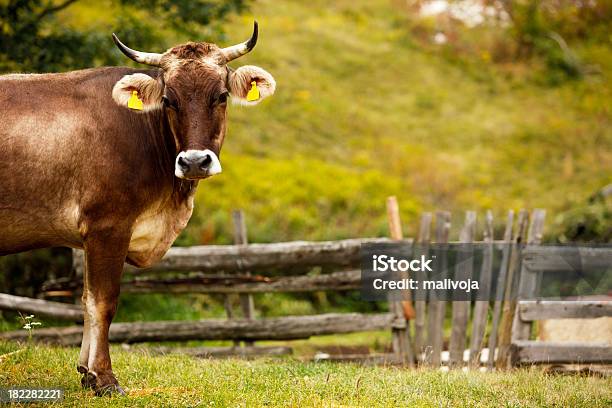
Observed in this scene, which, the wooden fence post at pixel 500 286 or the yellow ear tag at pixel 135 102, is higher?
the yellow ear tag at pixel 135 102

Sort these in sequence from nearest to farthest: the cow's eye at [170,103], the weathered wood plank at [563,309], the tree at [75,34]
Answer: the cow's eye at [170,103]
the weathered wood plank at [563,309]
the tree at [75,34]

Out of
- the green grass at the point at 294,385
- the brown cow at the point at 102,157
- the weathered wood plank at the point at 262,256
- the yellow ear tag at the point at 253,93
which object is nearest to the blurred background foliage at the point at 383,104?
the weathered wood plank at the point at 262,256

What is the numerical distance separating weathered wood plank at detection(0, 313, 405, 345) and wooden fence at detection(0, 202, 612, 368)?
0.01 m

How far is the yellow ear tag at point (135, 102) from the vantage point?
5683mm

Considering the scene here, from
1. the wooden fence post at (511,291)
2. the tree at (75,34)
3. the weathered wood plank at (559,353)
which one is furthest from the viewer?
the tree at (75,34)

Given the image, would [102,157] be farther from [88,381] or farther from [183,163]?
[88,381]

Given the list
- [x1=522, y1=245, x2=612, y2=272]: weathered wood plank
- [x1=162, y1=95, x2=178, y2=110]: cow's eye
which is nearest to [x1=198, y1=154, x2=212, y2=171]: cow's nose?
[x1=162, y1=95, x2=178, y2=110]: cow's eye

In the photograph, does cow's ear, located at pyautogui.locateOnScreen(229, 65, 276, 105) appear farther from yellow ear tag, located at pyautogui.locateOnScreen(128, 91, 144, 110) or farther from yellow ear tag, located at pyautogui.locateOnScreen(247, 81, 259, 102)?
yellow ear tag, located at pyautogui.locateOnScreen(128, 91, 144, 110)

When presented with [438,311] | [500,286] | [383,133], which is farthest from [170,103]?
[383,133]

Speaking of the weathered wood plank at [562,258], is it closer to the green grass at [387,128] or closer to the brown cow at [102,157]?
the brown cow at [102,157]

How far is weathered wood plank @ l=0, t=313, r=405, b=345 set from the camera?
9.07 meters

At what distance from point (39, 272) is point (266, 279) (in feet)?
10.2

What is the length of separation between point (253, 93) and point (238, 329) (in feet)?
12.8

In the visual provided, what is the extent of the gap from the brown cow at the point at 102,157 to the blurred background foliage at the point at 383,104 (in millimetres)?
4692
